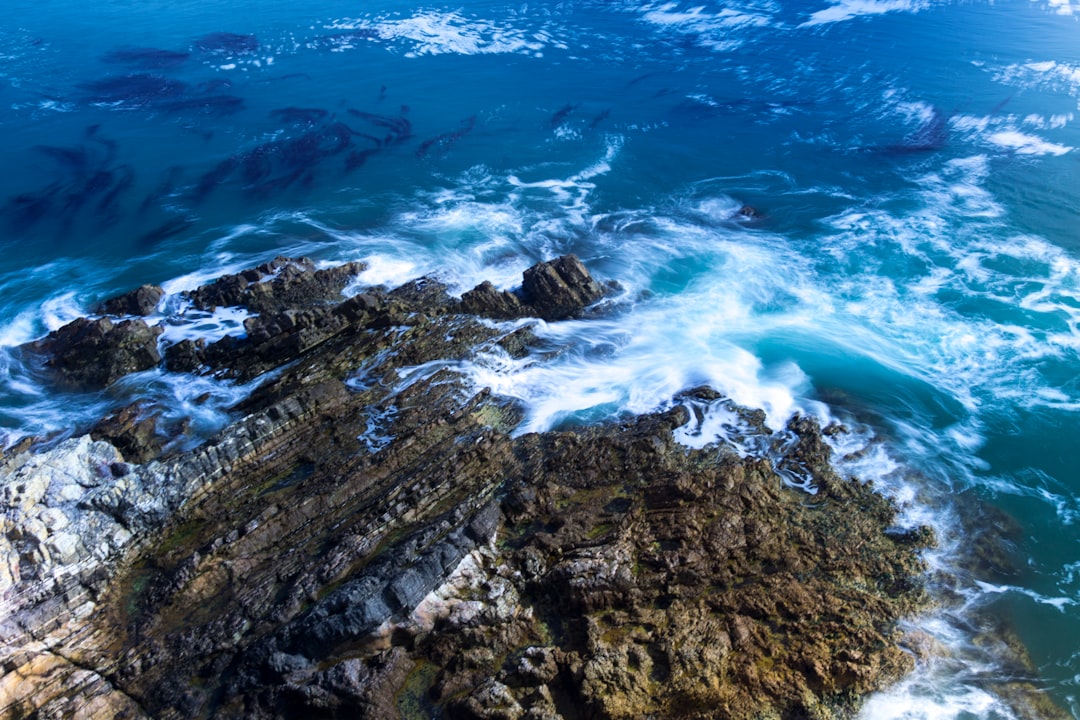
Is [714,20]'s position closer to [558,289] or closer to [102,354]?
[558,289]

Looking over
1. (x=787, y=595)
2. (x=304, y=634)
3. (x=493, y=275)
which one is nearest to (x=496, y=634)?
(x=304, y=634)

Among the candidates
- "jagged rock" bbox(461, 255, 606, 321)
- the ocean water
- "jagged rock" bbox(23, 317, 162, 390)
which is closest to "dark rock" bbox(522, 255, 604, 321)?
"jagged rock" bbox(461, 255, 606, 321)

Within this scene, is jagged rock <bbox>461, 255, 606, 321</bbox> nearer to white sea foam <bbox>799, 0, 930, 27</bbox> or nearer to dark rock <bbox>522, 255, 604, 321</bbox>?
dark rock <bbox>522, 255, 604, 321</bbox>

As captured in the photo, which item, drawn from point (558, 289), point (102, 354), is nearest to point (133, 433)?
point (102, 354)

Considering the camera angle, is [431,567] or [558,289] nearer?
[431,567]

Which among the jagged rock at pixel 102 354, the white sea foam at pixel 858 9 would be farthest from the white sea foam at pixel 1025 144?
the jagged rock at pixel 102 354
